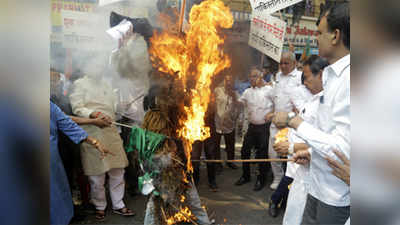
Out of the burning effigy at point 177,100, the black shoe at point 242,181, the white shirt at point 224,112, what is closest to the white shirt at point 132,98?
the burning effigy at point 177,100

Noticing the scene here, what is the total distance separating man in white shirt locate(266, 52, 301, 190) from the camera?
324 centimetres

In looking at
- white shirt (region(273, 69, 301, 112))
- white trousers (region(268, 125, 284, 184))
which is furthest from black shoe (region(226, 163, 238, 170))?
white shirt (region(273, 69, 301, 112))

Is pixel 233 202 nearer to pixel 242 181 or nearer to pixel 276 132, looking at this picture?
pixel 242 181

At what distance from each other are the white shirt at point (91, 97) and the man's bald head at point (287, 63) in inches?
75.5

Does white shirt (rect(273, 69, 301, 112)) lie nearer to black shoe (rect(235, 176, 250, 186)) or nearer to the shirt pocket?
the shirt pocket

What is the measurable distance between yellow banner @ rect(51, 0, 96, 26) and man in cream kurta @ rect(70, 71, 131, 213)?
2.08 ft

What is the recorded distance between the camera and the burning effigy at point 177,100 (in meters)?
3.03

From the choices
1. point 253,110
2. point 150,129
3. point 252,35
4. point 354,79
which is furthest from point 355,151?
point 150,129

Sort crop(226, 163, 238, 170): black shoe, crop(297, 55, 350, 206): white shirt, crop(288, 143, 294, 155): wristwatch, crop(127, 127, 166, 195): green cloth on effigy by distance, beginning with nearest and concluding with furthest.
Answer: crop(297, 55, 350, 206): white shirt < crop(127, 127, 166, 195): green cloth on effigy < crop(288, 143, 294, 155): wristwatch < crop(226, 163, 238, 170): black shoe

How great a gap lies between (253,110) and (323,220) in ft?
4.41

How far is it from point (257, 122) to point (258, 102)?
0.77ft

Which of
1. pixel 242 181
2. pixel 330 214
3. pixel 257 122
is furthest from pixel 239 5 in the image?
pixel 330 214

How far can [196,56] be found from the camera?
122 inches

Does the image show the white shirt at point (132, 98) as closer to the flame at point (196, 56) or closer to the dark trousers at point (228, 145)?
the flame at point (196, 56)
